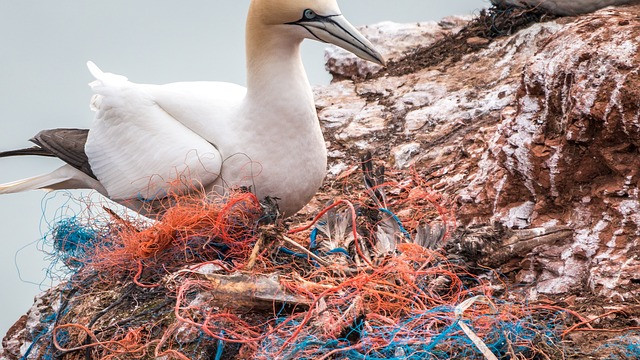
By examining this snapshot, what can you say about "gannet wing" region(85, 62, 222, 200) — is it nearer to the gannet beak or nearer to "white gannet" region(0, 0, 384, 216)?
"white gannet" region(0, 0, 384, 216)

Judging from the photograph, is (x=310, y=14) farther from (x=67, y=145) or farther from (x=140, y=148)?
(x=67, y=145)

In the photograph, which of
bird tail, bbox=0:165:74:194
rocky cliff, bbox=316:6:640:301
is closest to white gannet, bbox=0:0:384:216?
bird tail, bbox=0:165:74:194

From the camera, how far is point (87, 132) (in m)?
6.27

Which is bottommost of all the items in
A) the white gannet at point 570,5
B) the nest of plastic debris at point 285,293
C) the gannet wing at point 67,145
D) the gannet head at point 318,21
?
the nest of plastic debris at point 285,293

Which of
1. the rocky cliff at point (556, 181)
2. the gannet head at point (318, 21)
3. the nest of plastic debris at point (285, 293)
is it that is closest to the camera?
the nest of plastic debris at point (285, 293)

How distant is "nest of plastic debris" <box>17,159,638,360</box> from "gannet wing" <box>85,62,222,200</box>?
170 millimetres

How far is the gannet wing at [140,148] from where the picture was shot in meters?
5.24

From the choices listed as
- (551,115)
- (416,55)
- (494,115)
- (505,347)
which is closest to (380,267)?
(505,347)

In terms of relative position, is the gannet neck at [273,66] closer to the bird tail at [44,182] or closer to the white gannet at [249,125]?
the white gannet at [249,125]

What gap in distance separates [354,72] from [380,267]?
14.3 ft

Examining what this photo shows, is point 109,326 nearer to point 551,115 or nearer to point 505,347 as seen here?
point 505,347

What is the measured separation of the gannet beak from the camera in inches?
195

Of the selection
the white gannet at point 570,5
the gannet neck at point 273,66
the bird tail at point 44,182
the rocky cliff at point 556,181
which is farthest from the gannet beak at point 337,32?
the white gannet at point 570,5

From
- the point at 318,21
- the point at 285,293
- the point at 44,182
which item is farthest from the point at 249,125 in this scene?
the point at 44,182
